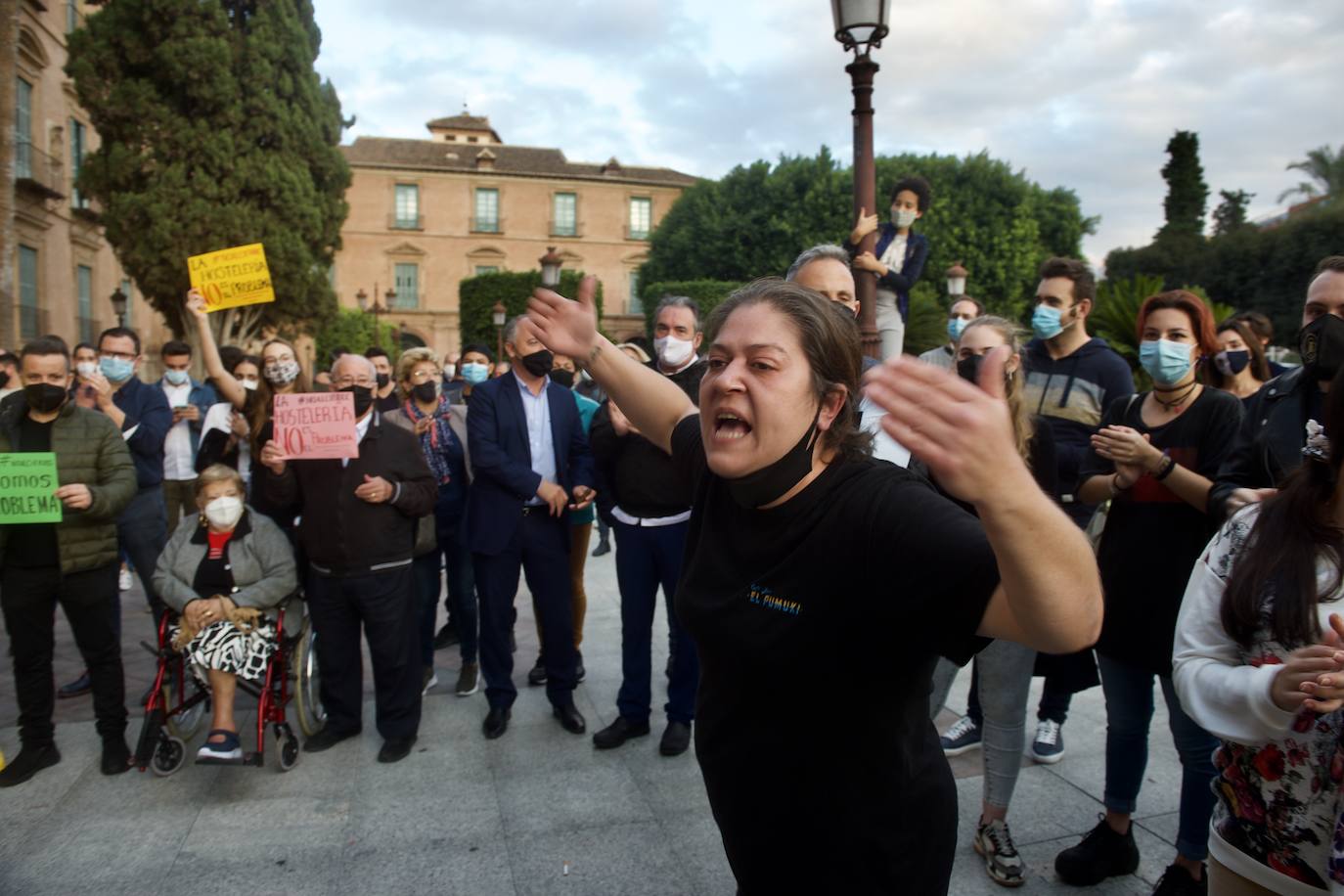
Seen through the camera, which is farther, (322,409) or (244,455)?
(244,455)

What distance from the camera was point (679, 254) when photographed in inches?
1531

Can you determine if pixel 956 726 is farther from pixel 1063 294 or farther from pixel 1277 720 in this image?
pixel 1277 720

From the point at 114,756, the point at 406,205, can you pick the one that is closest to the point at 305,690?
the point at 114,756

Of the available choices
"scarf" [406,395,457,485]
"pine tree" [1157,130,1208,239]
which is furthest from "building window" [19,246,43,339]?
"pine tree" [1157,130,1208,239]

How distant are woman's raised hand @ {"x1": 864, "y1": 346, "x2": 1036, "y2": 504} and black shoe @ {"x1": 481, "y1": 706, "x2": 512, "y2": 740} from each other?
160 inches

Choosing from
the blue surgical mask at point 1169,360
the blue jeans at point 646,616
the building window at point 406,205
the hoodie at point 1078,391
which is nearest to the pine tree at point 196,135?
the blue jeans at point 646,616

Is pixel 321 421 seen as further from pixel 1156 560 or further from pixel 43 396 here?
pixel 1156 560

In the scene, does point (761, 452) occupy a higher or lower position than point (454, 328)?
lower

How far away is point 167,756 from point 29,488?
1384 millimetres

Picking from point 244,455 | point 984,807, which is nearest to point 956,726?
point 984,807

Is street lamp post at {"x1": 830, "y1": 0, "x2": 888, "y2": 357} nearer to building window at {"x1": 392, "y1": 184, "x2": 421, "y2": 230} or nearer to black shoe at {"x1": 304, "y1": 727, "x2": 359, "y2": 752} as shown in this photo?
black shoe at {"x1": 304, "y1": 727, "x2": 359, "y2": 752}

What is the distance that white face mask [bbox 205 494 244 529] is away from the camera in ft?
14.7

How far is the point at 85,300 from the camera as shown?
25.8 metres

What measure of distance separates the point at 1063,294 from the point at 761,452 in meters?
2.91
